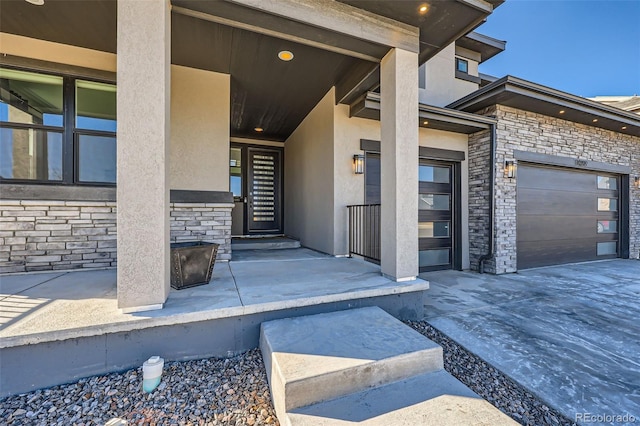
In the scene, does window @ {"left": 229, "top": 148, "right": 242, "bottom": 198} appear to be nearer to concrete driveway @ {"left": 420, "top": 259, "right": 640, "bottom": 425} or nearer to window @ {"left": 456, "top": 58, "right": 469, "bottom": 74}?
concrete driveway @ {"left": 420, "top": 259, "right": 640, "bottom": 425}

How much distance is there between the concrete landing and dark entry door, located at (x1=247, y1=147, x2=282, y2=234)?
5.17m

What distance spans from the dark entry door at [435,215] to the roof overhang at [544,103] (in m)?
1.35

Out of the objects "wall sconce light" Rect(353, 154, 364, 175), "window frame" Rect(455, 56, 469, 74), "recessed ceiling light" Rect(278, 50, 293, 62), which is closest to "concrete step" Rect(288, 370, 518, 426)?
"wall sconce light" Rect(353, 154, 364, 175)

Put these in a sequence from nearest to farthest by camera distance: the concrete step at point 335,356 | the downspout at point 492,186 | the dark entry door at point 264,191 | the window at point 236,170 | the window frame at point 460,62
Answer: the concrete step at point 335,356, the downspout at point 492,186, the window frame at point 460,62, the window at point 236,170, the dark entry door at point 264,191

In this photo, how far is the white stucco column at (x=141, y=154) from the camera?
2037 millimetres

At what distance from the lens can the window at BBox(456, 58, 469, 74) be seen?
6.87m

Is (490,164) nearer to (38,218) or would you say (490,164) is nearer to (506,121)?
(506,121)

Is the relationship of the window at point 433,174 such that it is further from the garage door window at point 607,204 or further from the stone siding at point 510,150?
the garage door window at point 607,204

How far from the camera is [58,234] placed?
10.8ft

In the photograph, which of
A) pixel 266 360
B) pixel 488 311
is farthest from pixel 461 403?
pixel 488 311

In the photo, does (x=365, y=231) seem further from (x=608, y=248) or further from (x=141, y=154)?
(x=608, y=248)

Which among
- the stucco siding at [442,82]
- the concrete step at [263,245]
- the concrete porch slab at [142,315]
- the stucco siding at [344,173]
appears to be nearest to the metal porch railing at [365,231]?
the stucco siding at [344,173]

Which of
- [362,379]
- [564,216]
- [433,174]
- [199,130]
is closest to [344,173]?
[433,174]

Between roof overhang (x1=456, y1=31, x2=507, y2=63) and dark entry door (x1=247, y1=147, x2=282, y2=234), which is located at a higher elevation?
roof overhang (x1=456, y1=31, x2=507, y2=63)
